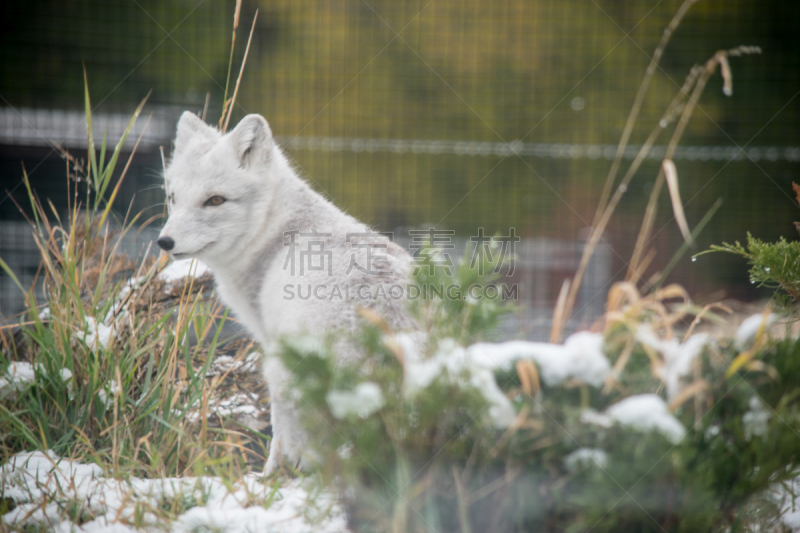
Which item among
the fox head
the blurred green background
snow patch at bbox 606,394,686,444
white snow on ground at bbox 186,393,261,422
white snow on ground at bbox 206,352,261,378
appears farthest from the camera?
the blurred green background

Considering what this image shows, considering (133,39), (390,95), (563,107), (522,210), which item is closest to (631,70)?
(563,107)

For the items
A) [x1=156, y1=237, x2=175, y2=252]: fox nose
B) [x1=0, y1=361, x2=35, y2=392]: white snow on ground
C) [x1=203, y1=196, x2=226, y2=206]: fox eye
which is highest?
[x1=203, y1=196, x2=226, y2=206]: fox eye

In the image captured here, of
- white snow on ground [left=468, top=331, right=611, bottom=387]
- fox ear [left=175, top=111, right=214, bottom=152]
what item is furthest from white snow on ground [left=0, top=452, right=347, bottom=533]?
fox ear [left=175, top=111, right=214, bottom=152]

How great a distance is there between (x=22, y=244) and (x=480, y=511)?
536 centimetres

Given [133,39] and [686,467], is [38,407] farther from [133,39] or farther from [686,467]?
[133,39]

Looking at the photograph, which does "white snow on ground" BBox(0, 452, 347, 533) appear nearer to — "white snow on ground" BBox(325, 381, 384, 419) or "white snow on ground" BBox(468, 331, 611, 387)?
"white snow on ground" BBox(325, 381, 384, 419)

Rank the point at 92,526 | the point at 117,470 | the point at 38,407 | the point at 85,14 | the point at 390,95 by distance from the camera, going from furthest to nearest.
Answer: the point at 390,95
the point at 85,14
the point at 38,407
the point at 117,470
the point at 92,526

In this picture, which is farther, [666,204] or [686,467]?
[666,204]

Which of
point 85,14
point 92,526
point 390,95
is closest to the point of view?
point 92,526

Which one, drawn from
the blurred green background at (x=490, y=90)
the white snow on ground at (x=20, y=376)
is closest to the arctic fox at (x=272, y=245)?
the white snow on ground at (x=20, y=376)

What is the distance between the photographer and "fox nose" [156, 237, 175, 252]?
5.69 ft

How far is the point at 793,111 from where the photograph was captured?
246 inches

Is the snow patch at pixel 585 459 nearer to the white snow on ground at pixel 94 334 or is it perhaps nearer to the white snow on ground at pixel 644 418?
the white snow on ground at pixel 644 418

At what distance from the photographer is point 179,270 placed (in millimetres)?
2246
